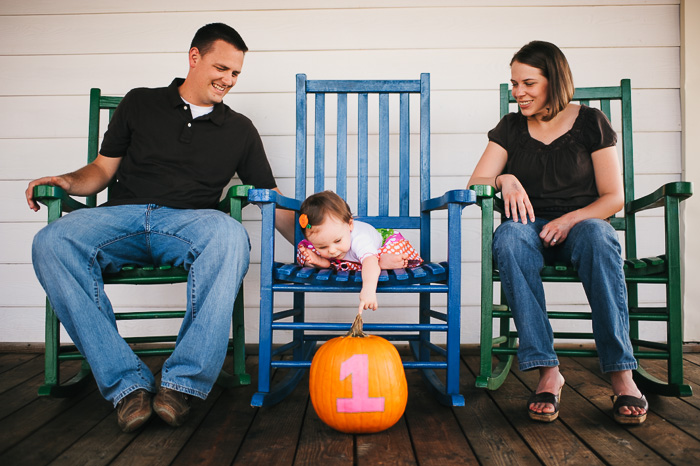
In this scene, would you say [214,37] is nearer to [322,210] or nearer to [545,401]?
[322,210]

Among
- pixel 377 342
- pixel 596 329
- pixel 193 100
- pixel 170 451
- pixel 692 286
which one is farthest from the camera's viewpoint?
pixel 692 286

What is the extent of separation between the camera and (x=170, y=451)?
1279 millimetres

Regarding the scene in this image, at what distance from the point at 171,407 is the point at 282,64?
5.43 feet

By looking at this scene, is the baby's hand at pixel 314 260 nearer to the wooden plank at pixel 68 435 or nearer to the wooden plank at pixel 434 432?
the wooden plank at pixel 434 432

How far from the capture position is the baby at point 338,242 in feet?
5.29

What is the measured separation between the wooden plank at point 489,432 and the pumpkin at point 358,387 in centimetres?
22

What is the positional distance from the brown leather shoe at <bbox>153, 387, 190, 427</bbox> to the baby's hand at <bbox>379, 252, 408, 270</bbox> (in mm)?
744

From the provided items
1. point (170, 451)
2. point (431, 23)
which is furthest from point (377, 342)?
point (431, 23)

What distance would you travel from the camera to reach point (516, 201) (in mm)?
1676

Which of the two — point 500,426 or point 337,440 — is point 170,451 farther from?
point 500,426

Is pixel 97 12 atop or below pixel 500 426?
atop

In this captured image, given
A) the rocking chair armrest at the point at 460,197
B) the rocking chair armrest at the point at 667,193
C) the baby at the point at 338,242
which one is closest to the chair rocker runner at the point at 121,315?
the baby at the point at 338,242

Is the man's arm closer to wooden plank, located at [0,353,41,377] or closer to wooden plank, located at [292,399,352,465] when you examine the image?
wooden plank, located at [0,353,41,377]

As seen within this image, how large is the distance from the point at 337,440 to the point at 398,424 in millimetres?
206
